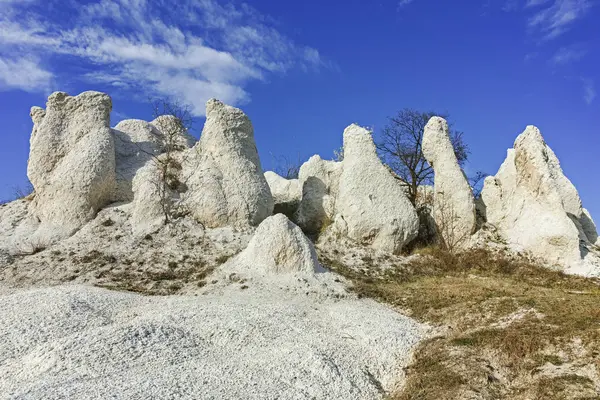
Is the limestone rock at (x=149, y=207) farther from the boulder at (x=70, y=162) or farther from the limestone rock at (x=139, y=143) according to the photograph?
the boulder at (x=70, y=162)

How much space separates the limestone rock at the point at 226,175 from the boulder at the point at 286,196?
3657 mm

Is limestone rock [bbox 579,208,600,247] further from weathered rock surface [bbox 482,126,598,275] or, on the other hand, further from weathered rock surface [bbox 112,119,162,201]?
weathered rock surface [bbox 112,119,162,201]

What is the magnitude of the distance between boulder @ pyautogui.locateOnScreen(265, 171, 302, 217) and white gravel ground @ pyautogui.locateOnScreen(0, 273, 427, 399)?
10654 mm

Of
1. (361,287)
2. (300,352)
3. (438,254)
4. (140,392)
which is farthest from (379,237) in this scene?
(140,392)

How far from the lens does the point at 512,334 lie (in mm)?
10227

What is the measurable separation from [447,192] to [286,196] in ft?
25.8

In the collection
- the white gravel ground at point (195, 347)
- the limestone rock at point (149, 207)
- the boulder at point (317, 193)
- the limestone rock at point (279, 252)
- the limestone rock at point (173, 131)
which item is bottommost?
the white gravel ground at point (195, 347)

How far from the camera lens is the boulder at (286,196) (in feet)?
80.2

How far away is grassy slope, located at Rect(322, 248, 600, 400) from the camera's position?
8555 mm

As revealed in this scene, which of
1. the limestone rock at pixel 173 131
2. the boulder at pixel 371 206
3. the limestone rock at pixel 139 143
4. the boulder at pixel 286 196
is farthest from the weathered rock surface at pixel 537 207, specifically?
the limestone rock at pixel 139 143

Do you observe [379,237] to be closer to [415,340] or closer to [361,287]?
[361,287]

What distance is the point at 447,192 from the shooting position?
21.9m

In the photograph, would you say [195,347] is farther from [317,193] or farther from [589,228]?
[589,228]

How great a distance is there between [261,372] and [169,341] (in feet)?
7.00
